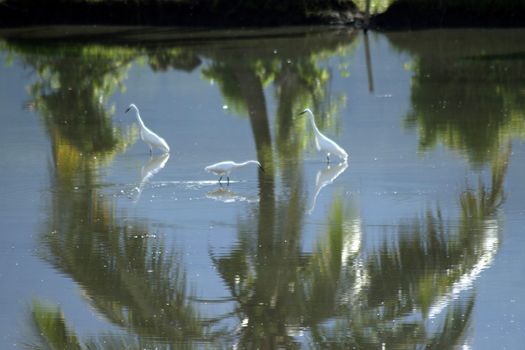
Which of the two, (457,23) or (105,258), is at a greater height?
(457,23)

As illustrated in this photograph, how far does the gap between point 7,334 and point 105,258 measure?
72.3 inches

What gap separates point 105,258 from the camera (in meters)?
9.59

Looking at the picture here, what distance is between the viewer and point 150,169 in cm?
1329

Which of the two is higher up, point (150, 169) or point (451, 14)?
point (451, 14)

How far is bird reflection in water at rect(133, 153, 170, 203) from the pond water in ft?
0.09

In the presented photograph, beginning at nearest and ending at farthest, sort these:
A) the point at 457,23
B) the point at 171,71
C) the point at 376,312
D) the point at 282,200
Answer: the point at 376,312, the point at 282,200, the point at 171,71, the point at 457,23

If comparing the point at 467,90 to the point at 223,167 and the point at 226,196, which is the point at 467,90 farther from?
the point at 226,196

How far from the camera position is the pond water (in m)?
7.96

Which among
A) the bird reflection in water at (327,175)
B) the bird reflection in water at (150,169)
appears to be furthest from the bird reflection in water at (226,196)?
the bird reflection in water at (150,169)

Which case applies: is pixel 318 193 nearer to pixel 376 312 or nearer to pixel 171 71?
pixel 376 312

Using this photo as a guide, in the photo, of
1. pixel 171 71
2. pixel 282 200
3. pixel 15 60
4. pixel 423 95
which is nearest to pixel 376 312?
pixel 282 200

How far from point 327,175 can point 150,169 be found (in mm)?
2130

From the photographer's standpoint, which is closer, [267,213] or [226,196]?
[267,213]

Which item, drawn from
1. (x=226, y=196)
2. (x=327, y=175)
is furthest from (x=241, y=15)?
(x=226, y=196)
